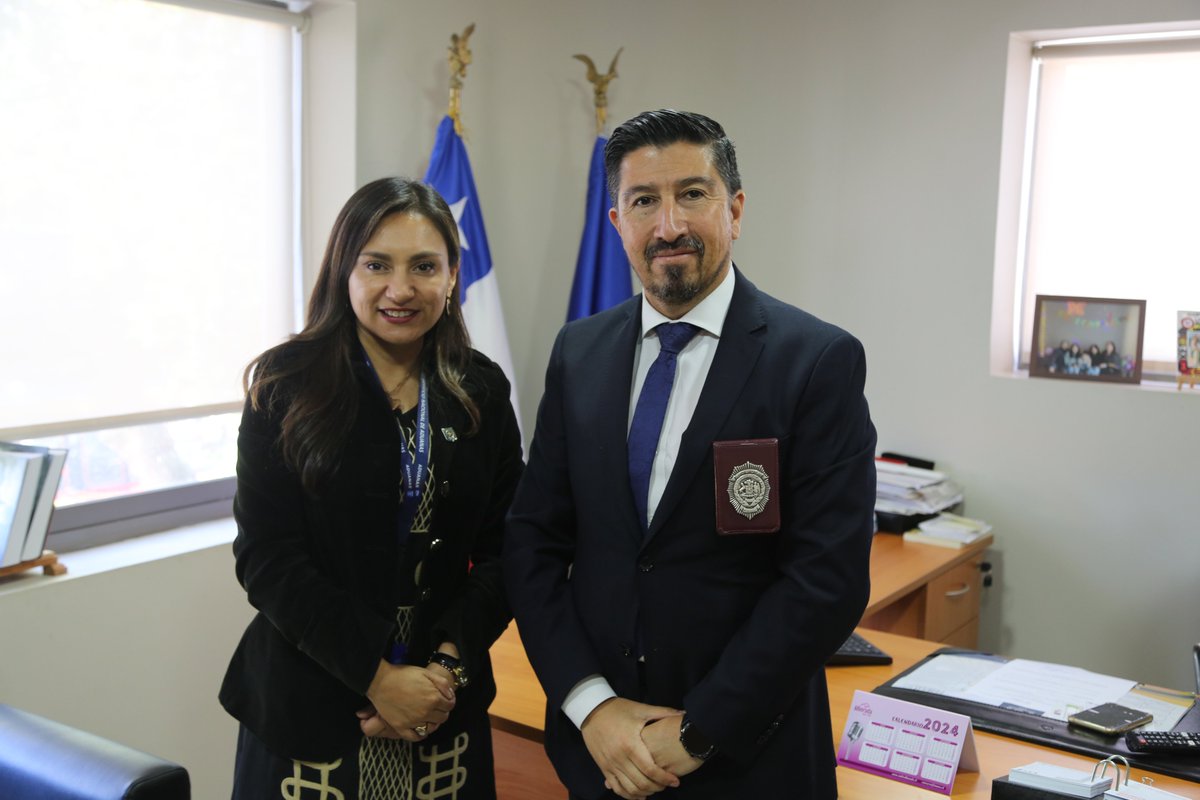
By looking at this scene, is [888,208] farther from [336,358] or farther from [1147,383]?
[336,358]

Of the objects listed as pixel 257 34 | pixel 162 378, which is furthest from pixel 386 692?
pixel 257 34

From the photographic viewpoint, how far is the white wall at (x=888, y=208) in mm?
3465

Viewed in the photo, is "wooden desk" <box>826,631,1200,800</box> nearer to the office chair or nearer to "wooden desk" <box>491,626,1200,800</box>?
"wooden desk" <box>491,626,1200,800</box>

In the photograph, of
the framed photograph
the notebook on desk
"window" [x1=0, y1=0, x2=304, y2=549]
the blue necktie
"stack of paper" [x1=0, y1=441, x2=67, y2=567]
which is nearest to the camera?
the blue necktie

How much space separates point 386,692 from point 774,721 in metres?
0.57

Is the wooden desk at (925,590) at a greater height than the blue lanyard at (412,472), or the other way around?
the blue lanyard at (412,472)

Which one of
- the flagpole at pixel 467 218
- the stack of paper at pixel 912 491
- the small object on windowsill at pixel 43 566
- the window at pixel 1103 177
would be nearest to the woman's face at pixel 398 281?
the small object on windowsill at pixel 43 566

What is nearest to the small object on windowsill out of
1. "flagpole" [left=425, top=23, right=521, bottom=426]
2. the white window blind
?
"flagpole" [left=425, top=23, right=521, bottom=426]

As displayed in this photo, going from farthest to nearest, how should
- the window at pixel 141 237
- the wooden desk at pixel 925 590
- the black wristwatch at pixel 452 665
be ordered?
the wooden desk at pixel 925 590
the window at pixel 141 237
the black wristwatch at pixel 452 665

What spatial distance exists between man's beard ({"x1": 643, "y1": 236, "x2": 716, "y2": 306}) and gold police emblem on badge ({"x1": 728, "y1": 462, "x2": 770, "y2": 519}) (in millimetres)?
262

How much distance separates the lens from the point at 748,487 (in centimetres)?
148

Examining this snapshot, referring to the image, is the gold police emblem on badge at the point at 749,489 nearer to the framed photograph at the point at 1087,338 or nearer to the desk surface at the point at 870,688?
the desk surface at the point at 870,688

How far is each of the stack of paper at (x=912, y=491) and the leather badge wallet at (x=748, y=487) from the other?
2196 mm

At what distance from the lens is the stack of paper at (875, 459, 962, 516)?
3594 mm
